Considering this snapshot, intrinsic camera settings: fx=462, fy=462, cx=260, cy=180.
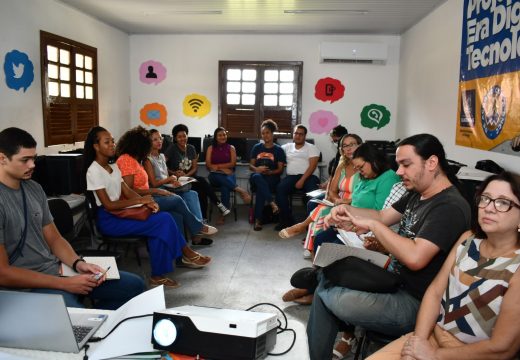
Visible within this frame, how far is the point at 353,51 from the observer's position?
6.99 meters

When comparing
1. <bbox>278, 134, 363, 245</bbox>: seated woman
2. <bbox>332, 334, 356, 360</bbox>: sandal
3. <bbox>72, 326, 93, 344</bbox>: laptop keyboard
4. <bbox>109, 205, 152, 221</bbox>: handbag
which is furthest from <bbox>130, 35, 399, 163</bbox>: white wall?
<bbox>72, 326, 93, 344</bbox>: laptop keyboard

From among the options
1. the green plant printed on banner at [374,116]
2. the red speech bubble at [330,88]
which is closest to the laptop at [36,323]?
the red speech bubble at [330,88]

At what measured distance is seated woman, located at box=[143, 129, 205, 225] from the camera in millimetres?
4594

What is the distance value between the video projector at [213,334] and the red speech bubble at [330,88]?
640cm

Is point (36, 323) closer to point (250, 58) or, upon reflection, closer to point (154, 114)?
point (250, 58)

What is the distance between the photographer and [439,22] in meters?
5.22

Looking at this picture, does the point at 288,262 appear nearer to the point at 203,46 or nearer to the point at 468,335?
the point at 468,335

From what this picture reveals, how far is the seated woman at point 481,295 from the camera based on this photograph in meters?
1.46

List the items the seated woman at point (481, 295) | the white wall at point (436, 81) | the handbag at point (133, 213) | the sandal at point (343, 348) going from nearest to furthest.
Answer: the seated woman at point (481, 295) → the sandal at point (343, 348) → the handbag at point (133, 213) → the white wall at point (436, 81)

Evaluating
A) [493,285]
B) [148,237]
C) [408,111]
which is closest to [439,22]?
[408,111]

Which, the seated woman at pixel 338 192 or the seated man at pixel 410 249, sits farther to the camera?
the seated woman at pixel 338 192

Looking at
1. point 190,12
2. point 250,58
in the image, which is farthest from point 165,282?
point 250,58

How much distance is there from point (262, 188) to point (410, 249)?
4.03m

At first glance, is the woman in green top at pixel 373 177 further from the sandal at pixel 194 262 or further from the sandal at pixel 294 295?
the sandal at pixel 194 262
